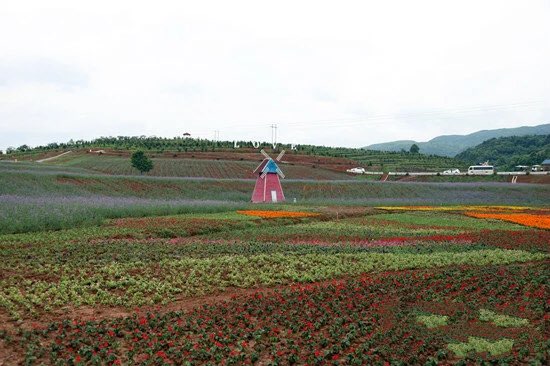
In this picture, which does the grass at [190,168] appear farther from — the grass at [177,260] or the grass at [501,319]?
the grass at [501,319]

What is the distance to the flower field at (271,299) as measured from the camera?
1176cm

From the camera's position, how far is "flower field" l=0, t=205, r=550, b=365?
1176cm

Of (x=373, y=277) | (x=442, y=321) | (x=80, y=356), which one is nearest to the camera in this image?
(x=80, y=356)

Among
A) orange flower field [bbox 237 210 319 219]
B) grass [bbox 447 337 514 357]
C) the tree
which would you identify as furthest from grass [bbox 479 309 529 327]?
the tree

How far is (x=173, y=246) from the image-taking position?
25.0m

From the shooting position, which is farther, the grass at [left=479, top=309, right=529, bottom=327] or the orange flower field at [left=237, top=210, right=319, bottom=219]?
the orange flower field at [left=237, top=210, right=319, bottom=219]

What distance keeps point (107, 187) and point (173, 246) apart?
3774 cm

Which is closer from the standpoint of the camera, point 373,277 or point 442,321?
point 442,321

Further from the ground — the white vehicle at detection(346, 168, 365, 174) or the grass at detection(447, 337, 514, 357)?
the grass at detection(447, 337, 514, 357)

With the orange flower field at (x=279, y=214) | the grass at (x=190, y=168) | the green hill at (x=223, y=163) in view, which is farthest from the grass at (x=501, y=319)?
the green hill at (x=223, y=163)

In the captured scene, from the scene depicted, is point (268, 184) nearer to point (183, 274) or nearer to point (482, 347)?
point (183, 274)

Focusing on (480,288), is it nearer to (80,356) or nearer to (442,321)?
(442,321)

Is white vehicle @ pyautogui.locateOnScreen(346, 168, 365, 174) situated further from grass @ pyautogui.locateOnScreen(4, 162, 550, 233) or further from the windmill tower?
the windmill tower

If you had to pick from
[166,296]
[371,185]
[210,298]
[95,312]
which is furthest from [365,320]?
[371,185]
